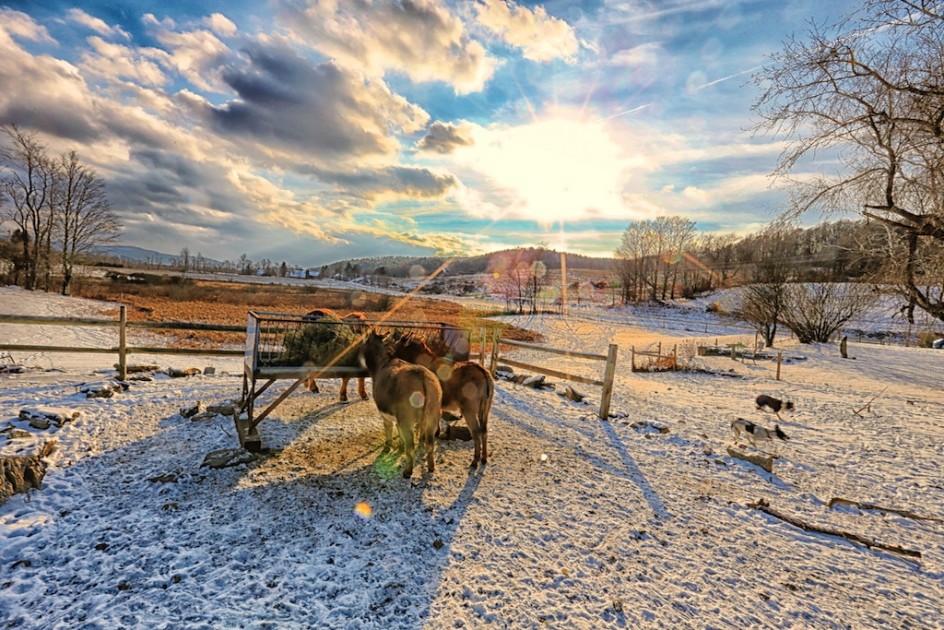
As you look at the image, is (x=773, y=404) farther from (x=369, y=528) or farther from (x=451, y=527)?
A: (x=369, y=528)

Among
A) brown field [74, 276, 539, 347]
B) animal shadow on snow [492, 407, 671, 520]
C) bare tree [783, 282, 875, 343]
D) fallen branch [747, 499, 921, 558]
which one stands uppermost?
bare tree [783, 282, 875, 343]

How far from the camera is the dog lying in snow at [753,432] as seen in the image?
7250 millimetres

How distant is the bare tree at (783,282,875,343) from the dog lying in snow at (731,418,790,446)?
26.5m

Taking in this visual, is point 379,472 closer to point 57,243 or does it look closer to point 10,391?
point 10,391

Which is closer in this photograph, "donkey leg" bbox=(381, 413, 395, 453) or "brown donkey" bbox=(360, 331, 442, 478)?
"brown donkey" bbox=(360, 331, 442, 478)

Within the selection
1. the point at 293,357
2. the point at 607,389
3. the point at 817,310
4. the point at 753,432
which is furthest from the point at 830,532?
the point at 817,310

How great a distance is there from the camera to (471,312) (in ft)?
157

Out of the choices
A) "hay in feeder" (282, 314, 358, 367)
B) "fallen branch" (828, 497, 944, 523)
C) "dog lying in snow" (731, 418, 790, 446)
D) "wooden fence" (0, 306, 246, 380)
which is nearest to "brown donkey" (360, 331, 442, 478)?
"hay in feeder" (282, 314, 358, 367)

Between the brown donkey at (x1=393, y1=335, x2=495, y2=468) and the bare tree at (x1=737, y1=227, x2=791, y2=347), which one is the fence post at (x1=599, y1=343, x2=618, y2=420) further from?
the bare tree at (x1=737, y1=227, x2=791, y2=347)

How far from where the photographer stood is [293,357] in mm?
6820

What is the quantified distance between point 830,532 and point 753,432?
9.99ft

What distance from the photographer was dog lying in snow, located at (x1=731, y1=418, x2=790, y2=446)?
7.25 meters

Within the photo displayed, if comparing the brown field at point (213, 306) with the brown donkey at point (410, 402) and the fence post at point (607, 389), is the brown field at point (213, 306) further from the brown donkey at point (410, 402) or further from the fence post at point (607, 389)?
the brown donkey at point (410, 402)

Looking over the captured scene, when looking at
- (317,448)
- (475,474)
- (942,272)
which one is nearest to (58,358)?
(317,448)
